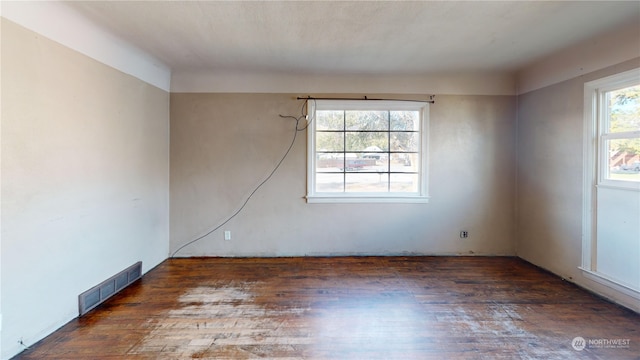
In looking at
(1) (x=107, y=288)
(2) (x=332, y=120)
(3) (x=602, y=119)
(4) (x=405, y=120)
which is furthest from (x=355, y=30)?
(1) (x=107, y=288)

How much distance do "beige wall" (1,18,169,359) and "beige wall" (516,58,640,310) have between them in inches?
188

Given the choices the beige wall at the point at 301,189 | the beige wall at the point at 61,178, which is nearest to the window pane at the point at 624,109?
the beige wall at the point at 301,189

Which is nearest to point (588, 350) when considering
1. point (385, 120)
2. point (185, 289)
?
point (385, 120)

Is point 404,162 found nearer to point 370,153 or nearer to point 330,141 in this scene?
point 370,153

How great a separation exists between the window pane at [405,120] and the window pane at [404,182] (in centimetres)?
67

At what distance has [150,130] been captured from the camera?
335 cm

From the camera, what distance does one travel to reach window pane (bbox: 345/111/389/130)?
3900mm

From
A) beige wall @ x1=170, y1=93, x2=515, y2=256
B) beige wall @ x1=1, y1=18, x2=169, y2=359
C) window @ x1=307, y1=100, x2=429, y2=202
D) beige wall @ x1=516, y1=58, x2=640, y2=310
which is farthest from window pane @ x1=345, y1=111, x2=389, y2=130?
beige wall @ x1=1, y1=18, x2=169, y2=359

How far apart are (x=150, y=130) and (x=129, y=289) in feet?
5.91

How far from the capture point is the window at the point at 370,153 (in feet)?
12.7

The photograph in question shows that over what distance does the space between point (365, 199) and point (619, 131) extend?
263 cm

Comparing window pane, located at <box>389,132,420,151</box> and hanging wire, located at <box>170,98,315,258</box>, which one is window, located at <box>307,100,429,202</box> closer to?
window pane, located at <box>389,132,420,151</box>

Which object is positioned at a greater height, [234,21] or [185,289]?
[234,21]

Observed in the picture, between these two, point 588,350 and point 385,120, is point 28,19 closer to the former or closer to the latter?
point 385,120
